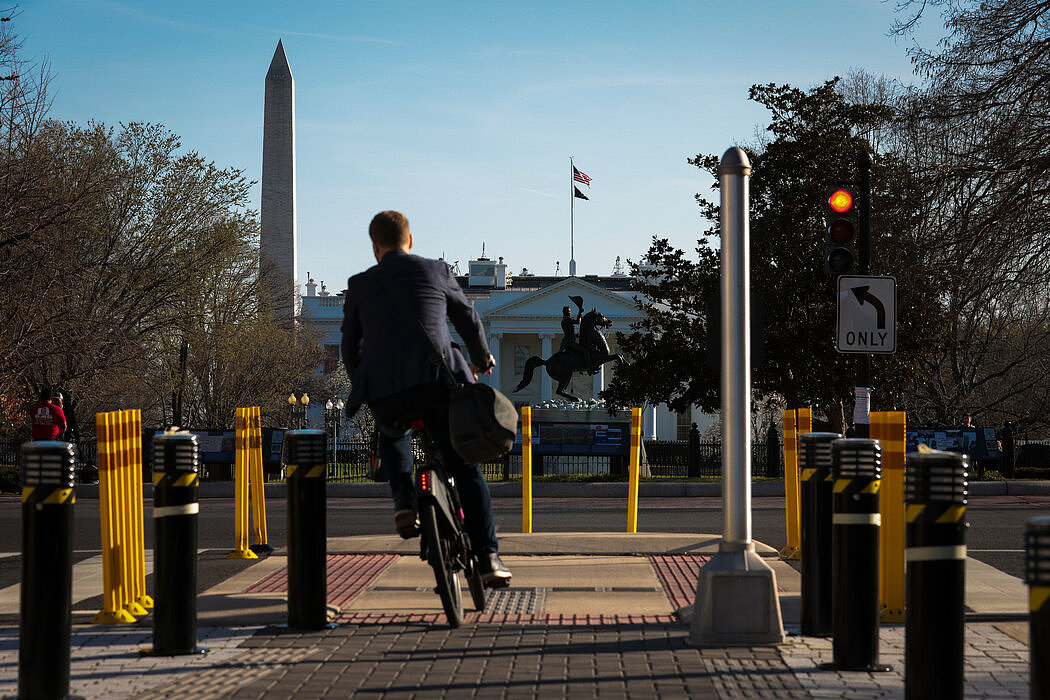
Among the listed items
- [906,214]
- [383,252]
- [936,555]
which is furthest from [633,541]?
[906,214]

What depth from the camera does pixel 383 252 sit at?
6355 millimetres

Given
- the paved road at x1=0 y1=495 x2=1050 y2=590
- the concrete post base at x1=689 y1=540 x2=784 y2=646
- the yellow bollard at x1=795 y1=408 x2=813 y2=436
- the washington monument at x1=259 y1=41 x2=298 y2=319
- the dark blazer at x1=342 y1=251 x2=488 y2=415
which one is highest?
the washington monument at x1=259 y1=41 x2=298 y2=319

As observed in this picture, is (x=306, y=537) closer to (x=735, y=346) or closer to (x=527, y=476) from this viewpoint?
(x=735, y=346)

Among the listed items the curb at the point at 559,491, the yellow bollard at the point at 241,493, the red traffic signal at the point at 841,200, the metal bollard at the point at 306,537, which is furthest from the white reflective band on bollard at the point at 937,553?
the curb at the point at 559,491

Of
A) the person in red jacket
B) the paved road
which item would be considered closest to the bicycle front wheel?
the paved road

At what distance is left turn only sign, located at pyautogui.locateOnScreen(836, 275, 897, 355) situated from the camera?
11172 mm

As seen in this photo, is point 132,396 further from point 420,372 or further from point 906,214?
point 420,372

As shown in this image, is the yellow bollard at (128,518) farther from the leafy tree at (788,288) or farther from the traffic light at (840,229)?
the leafy tree at (788,288)

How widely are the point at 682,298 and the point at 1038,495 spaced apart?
1069cm

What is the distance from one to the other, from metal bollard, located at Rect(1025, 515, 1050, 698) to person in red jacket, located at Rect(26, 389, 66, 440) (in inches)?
789

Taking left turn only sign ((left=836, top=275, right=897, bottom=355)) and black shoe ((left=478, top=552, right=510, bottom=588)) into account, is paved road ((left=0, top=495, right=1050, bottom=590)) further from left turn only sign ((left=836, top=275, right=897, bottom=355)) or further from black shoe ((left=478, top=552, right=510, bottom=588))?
black shoe ((left=478, top=552, right=510, bottom=588))

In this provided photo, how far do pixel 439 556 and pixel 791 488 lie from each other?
4871 mm

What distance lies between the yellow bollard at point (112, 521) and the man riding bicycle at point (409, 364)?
1430mm

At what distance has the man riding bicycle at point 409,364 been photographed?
588 cm
